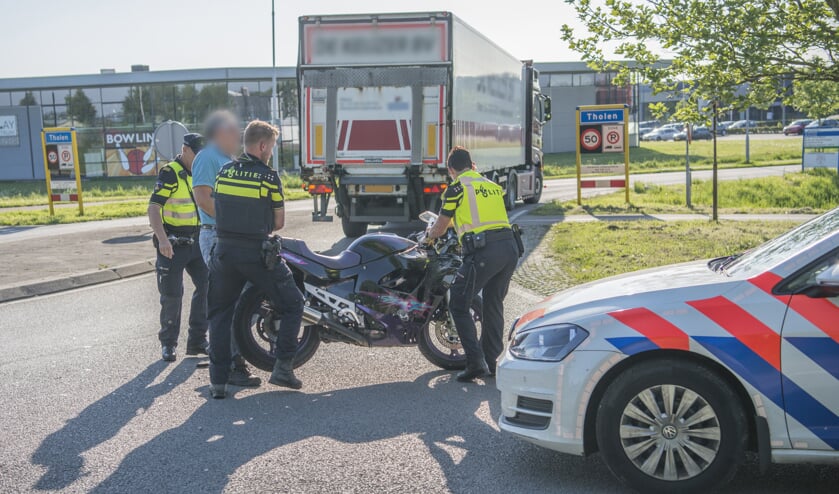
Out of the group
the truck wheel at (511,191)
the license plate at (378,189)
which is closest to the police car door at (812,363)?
the license plate at (378,189)

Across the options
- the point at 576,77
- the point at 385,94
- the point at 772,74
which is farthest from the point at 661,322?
the point at 576,77

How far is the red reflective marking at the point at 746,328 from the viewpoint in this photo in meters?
4.00

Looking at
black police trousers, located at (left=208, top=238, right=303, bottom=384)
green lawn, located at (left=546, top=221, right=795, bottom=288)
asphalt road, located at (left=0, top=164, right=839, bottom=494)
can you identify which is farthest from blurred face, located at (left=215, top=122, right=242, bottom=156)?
green lawn, located at (left=546, top=221, right=795, bottom=288)

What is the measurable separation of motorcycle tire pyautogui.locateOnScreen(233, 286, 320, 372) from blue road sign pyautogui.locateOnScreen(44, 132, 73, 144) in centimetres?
1831

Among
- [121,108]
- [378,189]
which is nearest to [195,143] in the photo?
[378,189]

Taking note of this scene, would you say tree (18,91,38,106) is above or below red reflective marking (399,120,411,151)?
above

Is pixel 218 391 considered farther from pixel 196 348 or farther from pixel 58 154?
pixel 58 154

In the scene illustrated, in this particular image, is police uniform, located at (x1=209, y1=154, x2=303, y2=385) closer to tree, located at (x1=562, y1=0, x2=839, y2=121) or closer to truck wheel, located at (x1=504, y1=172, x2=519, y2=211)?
tree, located at (x1=562, y1=0, x2=839, y2=121)

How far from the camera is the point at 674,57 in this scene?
39.6ft

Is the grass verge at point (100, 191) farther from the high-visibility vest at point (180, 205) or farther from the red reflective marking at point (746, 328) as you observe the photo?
the red reflective marking at point (746, 328)

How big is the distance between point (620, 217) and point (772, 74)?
7437mm

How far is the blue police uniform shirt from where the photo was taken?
6.80 metres

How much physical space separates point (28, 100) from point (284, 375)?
5480 centimetres

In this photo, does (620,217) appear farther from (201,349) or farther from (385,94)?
(201,349)
